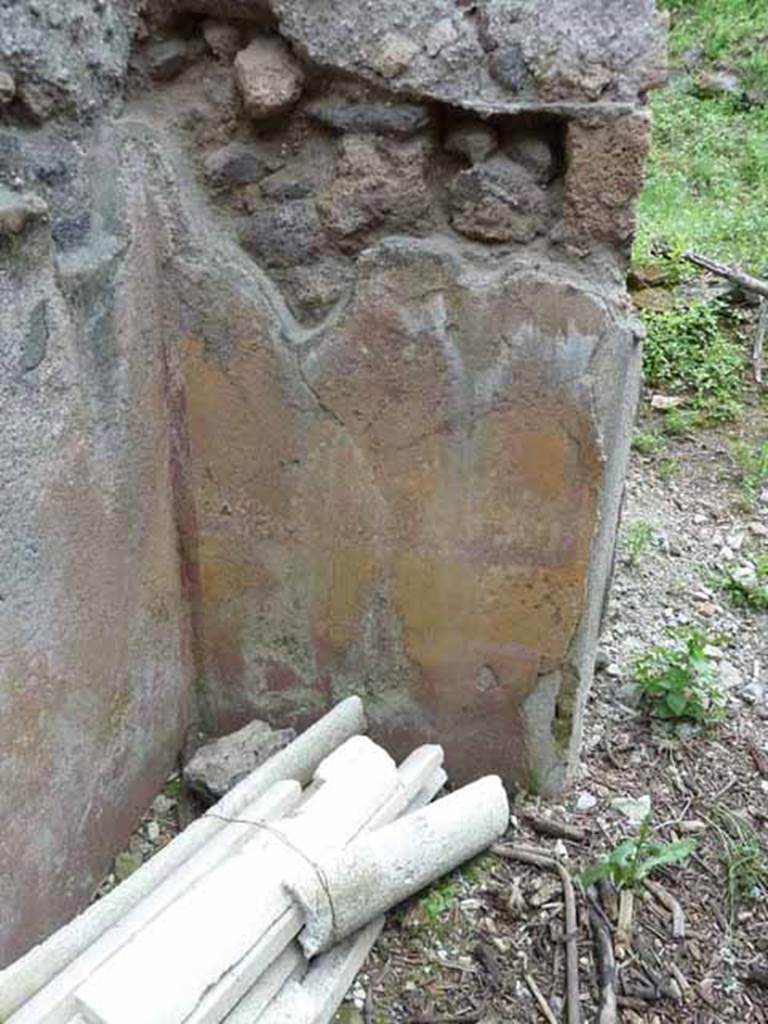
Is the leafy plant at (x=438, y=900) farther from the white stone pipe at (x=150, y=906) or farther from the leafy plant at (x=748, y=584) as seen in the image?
the leafy plant at (x=748, y=584)

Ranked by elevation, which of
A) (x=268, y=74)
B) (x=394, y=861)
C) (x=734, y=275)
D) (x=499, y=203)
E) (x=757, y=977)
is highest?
(x=268, y=74)

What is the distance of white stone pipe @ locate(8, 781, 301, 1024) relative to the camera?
1.34 m

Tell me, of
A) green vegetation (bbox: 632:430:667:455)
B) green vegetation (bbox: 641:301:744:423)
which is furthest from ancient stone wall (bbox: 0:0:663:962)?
green vegetation (bbox: 641:301:744:423)

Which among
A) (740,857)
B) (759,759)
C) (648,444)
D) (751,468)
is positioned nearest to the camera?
(740,857)

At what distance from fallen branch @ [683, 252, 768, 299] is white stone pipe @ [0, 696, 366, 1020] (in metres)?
2.81

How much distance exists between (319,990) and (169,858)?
30 centimetres

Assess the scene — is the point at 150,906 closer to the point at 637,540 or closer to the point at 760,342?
the point at 637,540

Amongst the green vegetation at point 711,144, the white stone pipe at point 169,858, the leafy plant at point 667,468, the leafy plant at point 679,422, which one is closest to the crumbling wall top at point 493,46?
the white stone pipe at point 169,858

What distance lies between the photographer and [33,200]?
1339 millimetres

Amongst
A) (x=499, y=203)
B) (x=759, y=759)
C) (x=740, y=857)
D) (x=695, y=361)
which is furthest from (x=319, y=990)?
(x=695, y=361)

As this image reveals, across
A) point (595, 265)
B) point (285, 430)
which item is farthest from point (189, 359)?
point (595, 265)

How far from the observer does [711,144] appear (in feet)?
20.1

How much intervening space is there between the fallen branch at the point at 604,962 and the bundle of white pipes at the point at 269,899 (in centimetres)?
21

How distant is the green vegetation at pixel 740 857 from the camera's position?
185 cm
